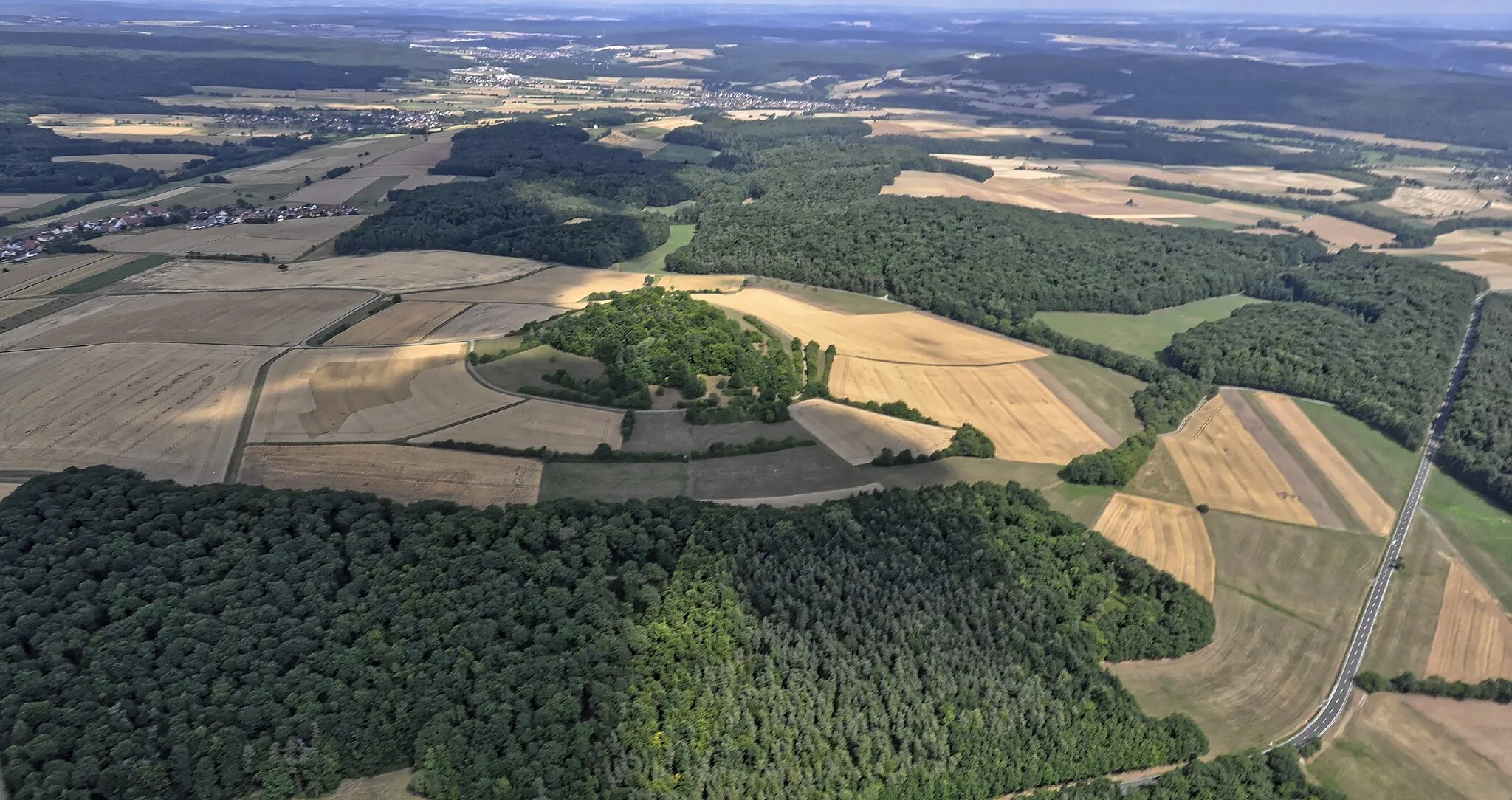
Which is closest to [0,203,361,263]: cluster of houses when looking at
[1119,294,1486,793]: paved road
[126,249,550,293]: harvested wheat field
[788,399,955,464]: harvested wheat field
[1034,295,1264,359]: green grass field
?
[126,249,550,293]: harvested wheat field

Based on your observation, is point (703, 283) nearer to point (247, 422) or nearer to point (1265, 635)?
point (247, 422)

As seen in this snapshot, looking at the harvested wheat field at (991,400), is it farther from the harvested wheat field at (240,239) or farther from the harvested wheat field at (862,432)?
the harvested wheat field at (240,239)

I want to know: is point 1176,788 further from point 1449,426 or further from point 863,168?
point 863,168

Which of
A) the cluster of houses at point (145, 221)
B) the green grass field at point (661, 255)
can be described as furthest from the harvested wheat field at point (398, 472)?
the cluster of houses at point (145, 221)

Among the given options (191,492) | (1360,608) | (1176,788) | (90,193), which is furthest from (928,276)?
(90,193)

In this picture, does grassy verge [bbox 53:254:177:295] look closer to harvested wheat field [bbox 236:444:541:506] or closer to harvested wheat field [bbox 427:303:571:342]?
harvested wheat field [bbox 427:303:571:342]
